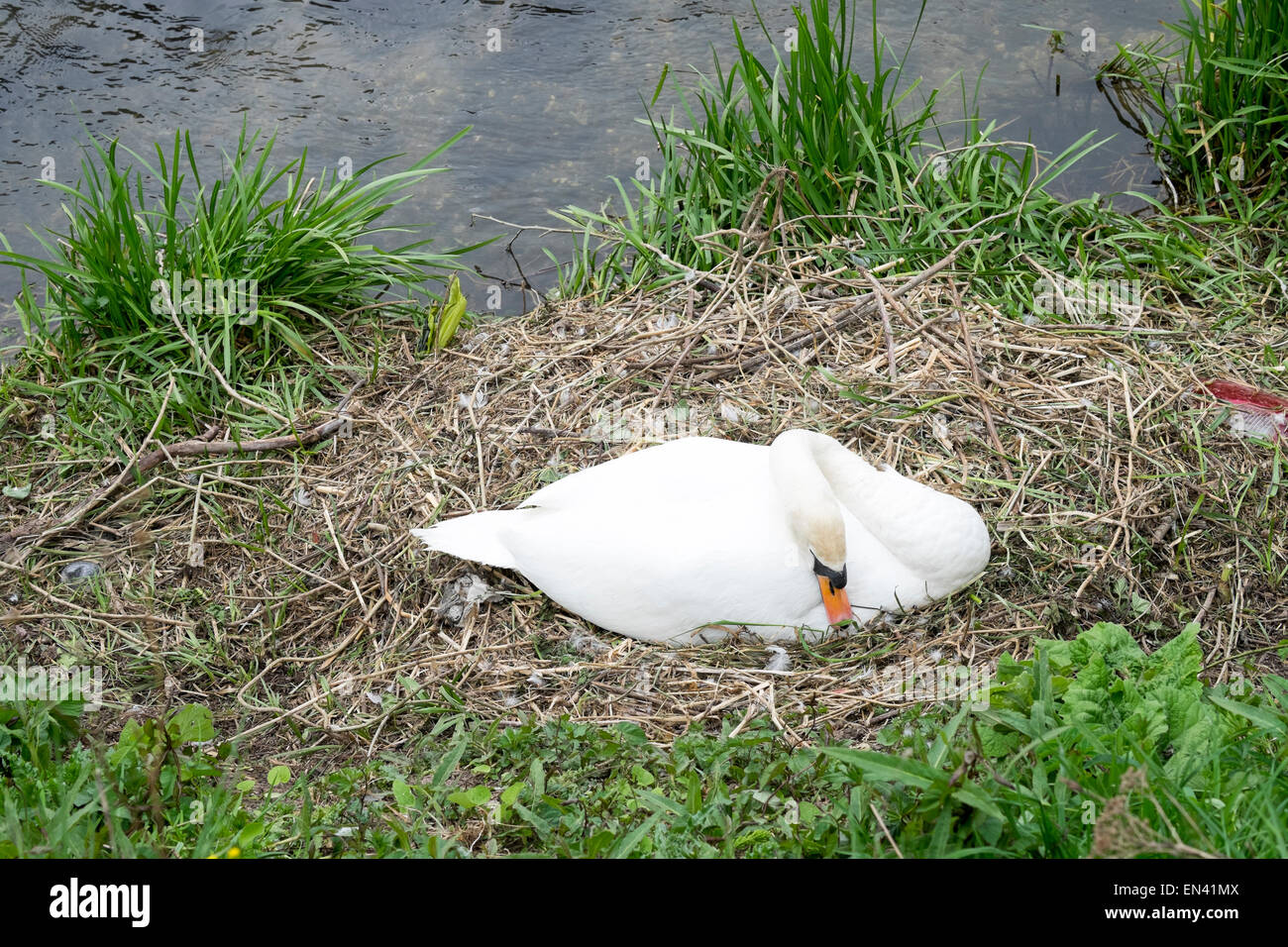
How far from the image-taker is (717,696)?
10.8 ft

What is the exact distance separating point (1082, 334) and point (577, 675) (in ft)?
8.25

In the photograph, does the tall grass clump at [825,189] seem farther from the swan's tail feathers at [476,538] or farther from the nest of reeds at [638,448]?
the swan's tail feathers at [476,538]

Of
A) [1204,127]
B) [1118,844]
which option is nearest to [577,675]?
[1118,844]

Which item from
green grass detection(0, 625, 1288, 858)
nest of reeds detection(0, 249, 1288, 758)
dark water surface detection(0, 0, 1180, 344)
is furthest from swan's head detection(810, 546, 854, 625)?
dark water surface detection(0, 0, 1180, 344)

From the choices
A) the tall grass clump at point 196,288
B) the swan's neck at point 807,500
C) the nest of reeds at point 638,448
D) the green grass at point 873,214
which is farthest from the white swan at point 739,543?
the tall grass clump at point 196,288

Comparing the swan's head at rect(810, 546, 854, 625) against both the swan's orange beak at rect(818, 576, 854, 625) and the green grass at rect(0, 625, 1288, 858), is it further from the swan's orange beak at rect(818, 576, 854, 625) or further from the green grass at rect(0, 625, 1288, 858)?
the green grass at rect(0, 625, 1288, 858)

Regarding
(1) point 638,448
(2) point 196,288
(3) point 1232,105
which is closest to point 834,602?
(1) point 638,448

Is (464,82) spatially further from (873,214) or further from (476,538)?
(476,538)

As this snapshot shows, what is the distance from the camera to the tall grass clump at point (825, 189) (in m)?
4.88

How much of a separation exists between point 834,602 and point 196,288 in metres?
2.99

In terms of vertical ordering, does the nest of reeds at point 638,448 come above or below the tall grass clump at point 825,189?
below

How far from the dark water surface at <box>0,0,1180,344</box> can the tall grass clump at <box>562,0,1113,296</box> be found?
805 mm

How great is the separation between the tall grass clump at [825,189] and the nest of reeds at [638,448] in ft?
0.83

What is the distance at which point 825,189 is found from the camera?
16.6 ft
